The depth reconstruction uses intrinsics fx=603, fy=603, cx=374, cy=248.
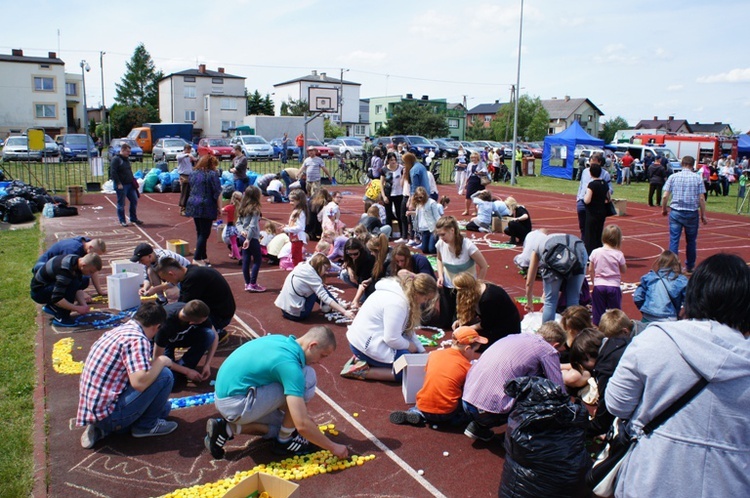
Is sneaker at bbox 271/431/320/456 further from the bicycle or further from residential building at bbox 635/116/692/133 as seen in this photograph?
residential building at bbox 635/116/692/133

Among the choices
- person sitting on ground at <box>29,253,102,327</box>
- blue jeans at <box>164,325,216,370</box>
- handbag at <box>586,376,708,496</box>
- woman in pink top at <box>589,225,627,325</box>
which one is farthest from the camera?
woman in pink top at <box>589,225,627,325</box>

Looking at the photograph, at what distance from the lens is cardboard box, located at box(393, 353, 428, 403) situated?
560 centimetres

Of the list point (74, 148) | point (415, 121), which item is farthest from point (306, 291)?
point (415, 121)

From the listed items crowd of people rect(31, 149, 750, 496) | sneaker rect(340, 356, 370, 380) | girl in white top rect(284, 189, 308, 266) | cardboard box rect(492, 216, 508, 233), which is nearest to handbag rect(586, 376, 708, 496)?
crowd of people rect(31, 149, 750, 496)

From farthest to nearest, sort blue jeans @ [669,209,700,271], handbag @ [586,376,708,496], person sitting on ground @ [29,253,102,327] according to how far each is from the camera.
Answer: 1. blue jeans @ [669,209,700,271]
2. person sitting on ground @ [29,253,102,327]
3. handbag @ [586,376,708,496]

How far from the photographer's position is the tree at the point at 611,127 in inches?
4071

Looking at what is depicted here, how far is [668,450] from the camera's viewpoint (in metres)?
2.80

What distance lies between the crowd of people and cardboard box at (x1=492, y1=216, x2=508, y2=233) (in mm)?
3709

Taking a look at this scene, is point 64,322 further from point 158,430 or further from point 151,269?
point 158,430

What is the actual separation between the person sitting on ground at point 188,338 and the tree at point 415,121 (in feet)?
208

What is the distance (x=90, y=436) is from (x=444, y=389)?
2909mm

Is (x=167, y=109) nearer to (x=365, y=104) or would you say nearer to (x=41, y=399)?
(x=365, y=104)

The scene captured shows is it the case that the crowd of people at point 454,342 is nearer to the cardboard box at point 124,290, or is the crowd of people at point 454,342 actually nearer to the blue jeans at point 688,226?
the blue jeans at point 688,226

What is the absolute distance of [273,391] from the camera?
4543 millimetres
